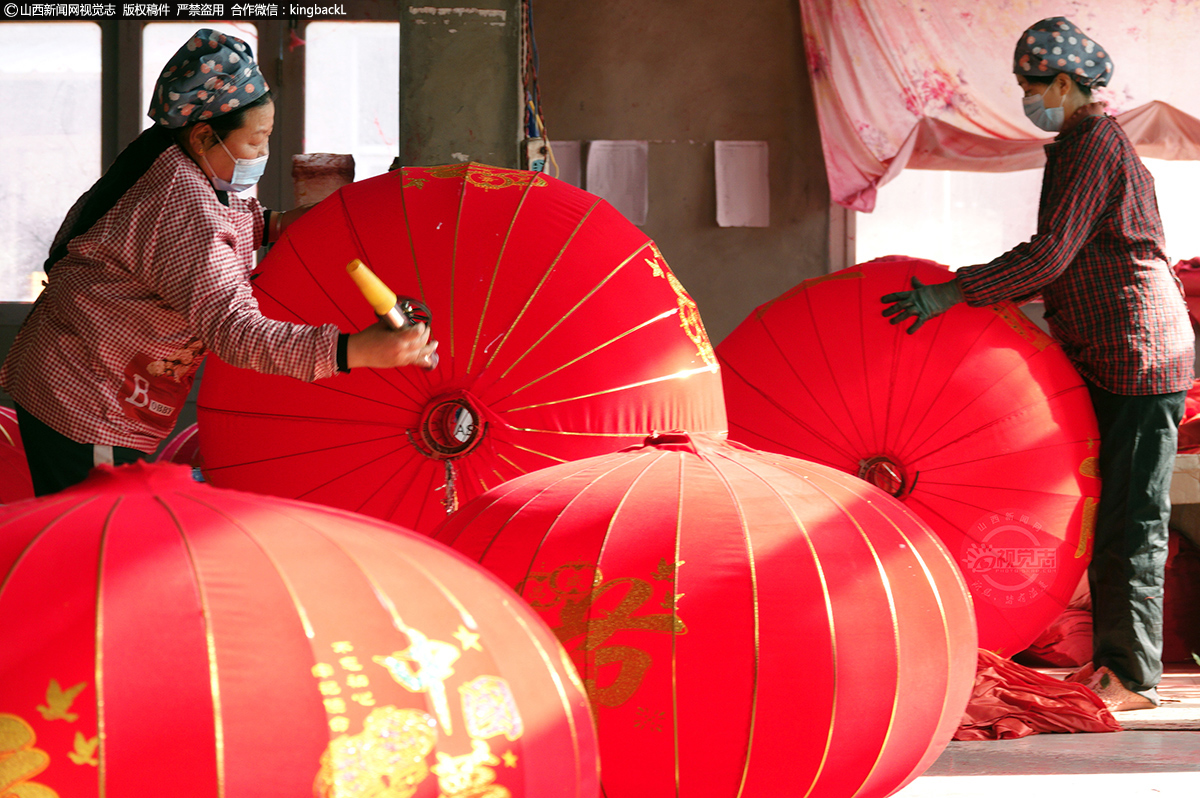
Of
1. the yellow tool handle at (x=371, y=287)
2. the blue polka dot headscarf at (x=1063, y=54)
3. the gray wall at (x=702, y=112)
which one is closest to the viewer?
the yellow tool handle at (x=371, y=287)

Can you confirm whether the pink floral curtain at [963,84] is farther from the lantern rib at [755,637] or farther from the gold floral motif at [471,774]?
the gold floral motif at [471,774]

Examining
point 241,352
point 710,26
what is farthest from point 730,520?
point 710,26

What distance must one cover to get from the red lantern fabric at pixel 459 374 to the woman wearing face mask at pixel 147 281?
0.24 metres

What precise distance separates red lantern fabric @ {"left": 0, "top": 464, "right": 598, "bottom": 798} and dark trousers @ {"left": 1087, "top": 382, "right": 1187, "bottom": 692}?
2.35 m

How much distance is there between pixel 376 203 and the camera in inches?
94.3

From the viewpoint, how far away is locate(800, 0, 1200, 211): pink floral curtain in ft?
16.6

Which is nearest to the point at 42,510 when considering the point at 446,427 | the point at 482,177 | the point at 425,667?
the point at 425,667

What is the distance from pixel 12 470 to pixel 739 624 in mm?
2139

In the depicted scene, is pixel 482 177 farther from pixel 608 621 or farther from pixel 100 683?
pixel 100 683

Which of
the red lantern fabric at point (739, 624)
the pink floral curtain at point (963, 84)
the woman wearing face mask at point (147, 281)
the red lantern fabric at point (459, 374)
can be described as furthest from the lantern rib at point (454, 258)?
the pink floral curtain at point (963, 84)

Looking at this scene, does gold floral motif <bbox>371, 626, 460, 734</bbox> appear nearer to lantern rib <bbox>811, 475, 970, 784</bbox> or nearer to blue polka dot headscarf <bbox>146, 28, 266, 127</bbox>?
lantern rib <bbox>811, 475, 970, 784</bbox>

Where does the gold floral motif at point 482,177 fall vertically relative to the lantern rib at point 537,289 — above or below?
above

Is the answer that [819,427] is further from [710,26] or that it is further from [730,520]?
[710,26]

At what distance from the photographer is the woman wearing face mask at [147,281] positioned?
1834 millimetres
